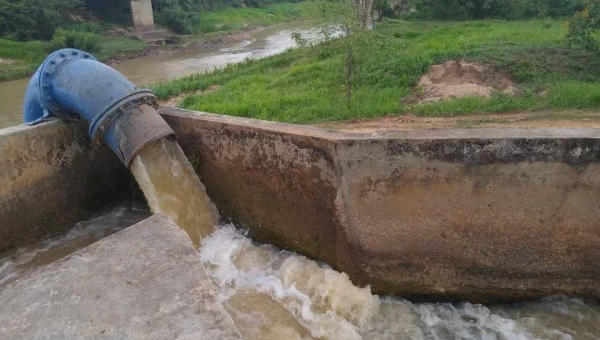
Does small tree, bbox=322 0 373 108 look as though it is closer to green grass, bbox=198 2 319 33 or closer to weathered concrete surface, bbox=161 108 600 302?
weathered concrete surface, bbox=161 108 600 302

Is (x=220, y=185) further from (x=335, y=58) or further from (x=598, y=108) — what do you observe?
(x=335, y=58)

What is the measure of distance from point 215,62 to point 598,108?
20.2m

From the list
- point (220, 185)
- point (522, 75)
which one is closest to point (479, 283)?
point (220, 185)

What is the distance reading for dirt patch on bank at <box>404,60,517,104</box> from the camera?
6859mm

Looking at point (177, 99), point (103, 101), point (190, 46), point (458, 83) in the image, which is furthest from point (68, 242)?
point (190, 46)

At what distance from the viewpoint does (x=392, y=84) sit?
24.6 feet

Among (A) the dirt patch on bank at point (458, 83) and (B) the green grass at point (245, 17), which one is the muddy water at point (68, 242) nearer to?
(A) the dirt patch on bank at point (458, 83)

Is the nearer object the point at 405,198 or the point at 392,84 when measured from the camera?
the point at 405,198

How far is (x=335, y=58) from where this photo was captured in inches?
382

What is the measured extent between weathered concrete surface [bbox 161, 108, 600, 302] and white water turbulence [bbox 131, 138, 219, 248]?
0.75 metres

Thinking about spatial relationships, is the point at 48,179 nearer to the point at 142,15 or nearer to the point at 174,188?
the point at 174,188

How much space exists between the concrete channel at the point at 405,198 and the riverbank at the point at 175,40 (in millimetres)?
3670

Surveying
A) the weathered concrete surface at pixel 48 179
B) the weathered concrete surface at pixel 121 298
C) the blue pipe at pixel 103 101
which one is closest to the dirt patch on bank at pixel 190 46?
the weathered concrete surface at pixel 48 179

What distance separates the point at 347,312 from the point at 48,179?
334cm
